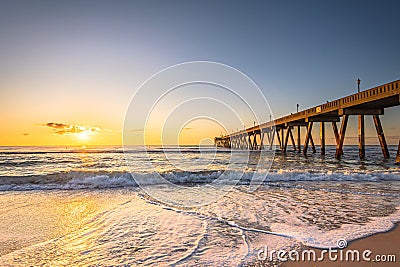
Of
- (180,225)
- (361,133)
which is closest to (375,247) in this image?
(180,225)

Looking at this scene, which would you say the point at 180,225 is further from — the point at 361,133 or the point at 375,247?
the point at 361,133

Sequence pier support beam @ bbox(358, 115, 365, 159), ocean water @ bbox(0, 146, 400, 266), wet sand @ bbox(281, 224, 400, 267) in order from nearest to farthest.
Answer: wet sand @ bbox(281, 224, 400, 267) → ocean water @ bbox(0, 146, 400, 266) → pier support beam @ bbox(358, 115, 365, 159)

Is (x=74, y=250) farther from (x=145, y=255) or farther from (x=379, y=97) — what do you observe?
(x=379, y=97)

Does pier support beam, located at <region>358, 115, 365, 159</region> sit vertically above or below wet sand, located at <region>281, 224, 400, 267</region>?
above

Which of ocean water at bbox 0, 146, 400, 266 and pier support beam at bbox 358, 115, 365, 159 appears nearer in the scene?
ocean water at bbox 0, 146, 400, 266

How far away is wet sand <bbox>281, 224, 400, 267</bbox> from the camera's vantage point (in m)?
2.94

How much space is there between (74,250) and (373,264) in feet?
12.5

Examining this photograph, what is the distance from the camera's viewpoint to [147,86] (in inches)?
257

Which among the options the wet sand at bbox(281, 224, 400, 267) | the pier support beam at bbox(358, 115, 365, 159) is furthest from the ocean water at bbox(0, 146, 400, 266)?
the pier support beam at bbox(358, 115, 365, 159)

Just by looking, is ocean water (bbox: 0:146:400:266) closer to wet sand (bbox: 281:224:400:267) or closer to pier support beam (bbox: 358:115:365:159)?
wet sand (bbox: 281:224:400:267)

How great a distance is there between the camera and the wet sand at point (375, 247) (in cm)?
294

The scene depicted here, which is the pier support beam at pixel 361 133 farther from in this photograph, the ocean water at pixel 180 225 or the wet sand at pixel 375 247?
the wet sand at pixel 375 247

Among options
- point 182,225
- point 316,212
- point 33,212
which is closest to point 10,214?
point 33,212

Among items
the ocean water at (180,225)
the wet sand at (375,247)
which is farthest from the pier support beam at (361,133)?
the wet sand at (375,247)
